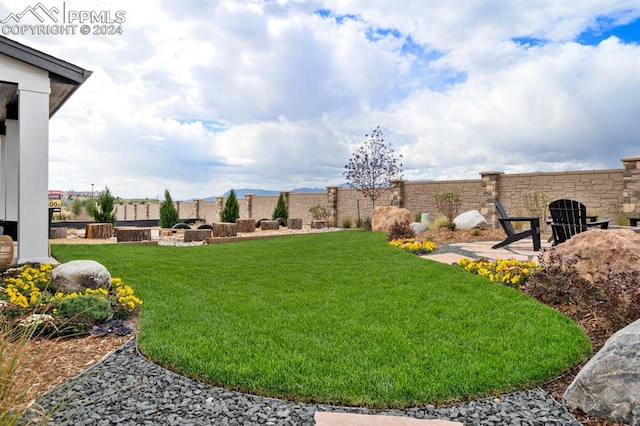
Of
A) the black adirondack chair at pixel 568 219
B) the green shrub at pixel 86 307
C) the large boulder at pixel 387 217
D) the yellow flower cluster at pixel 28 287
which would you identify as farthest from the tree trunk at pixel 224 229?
the green shrub at pixel 86 307

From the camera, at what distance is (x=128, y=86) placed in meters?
9.45

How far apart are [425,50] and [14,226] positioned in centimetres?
903

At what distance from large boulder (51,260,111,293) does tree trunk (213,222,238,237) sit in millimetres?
8154

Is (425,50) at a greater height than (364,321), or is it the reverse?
(425,50)

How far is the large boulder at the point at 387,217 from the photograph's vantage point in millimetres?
14477

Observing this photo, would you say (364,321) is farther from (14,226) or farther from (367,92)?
(14,226)

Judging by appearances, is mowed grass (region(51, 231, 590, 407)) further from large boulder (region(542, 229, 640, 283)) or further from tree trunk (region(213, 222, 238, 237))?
tree trunk (region(213, 222, 238, 237))

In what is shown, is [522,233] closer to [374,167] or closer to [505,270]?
[505,270]

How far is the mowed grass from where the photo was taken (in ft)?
9.30

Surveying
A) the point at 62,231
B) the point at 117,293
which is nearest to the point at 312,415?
the point at 117,293

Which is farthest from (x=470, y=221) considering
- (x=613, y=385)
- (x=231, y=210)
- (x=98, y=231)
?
(x=98, y=231)

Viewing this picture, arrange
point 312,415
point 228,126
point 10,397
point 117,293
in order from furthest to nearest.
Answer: point 228,126, point 117,293, point 312,415, point 10,397

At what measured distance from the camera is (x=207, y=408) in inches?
101

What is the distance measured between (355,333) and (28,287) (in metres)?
3.83
